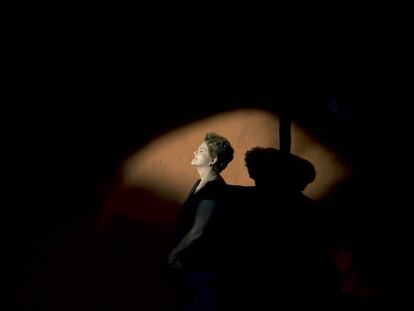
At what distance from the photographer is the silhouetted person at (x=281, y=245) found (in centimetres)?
248

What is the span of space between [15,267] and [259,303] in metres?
1.60

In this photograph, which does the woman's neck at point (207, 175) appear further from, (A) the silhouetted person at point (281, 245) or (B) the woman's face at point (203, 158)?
(A) the silhouetted person at point (281, 245)

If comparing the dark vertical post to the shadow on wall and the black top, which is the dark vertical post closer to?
the black top

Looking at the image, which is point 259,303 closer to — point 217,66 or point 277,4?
point 217,66

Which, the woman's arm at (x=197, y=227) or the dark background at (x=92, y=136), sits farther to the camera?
the dark background at (x=92, y=136)

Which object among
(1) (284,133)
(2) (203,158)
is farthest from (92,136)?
(1) (284,133)

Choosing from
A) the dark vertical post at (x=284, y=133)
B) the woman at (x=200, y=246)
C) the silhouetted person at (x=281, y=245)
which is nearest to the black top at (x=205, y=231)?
the woman at (x=200, y=246)

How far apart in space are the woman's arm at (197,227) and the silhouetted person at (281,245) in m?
0.48

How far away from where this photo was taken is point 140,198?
257 cm

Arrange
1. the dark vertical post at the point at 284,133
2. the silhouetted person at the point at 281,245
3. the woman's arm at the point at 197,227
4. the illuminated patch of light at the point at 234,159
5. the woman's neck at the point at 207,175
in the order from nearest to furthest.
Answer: the woman's arm at the point at 197,227, the woman's neck at the point at 207,175, the silhouetted person at the point at 281,245, the illuminated patch of light at the point at 234,159, the dark vertical post at the point at 284,133

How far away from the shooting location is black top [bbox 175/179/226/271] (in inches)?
84.2

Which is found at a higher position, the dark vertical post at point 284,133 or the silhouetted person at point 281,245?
the dark vertical post at point 284,133

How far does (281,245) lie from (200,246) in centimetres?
66

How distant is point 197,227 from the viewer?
213 centimetres
